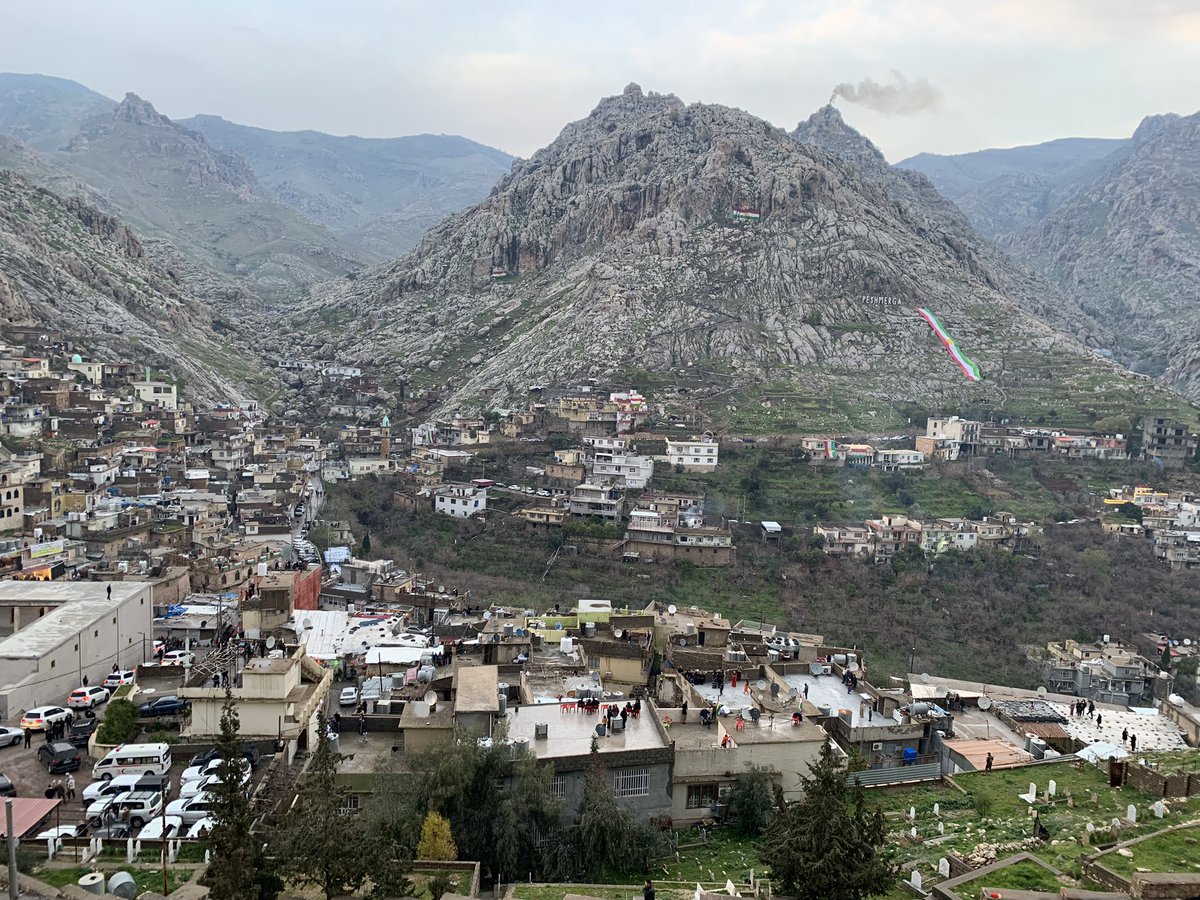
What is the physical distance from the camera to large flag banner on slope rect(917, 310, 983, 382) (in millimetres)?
64438

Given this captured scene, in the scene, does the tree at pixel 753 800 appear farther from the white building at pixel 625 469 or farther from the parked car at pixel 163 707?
the white building at pixel 625 469

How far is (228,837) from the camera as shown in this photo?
8414mm

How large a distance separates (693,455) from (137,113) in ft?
645

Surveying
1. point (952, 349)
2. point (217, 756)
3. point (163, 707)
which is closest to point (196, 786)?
point (217, 756)

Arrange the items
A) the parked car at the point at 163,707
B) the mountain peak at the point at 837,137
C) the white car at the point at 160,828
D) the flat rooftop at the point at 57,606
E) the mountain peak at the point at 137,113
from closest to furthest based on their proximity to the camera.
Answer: the white car at the point at 160,828
the parked car at the point at 163,707
the flat rooftop at the point at 57,606
the mountain peak at the point at 837,137
the mountain peak at the point at 137,113

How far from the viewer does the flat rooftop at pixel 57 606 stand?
48.2 feet

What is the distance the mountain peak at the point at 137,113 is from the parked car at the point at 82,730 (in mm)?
214051

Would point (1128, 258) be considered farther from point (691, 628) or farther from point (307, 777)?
point (307, 777)

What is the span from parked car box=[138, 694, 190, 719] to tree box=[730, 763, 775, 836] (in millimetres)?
8648

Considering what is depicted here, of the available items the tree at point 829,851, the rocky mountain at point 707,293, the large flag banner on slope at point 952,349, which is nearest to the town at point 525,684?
the tree at point 829,851

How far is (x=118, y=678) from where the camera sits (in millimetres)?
15578

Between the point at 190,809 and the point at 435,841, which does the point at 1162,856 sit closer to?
the point at 435,841

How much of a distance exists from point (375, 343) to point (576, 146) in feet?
126

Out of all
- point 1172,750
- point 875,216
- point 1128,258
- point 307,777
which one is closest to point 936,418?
point 875,216
